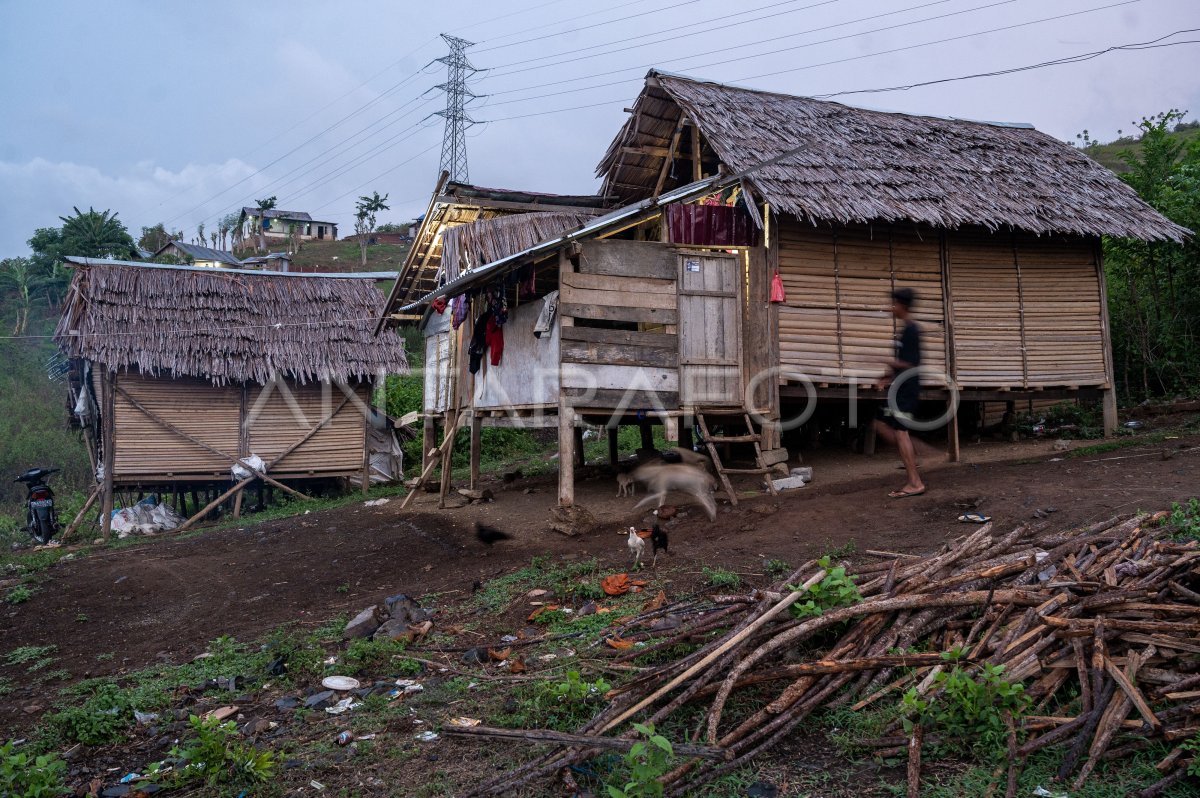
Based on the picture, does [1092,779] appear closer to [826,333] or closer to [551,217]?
[826,333]

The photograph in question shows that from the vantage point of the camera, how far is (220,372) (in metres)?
15.5

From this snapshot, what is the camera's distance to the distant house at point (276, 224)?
5331 centimetres

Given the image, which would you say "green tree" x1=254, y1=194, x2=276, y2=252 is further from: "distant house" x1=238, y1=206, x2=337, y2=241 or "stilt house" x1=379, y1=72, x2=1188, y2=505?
"stilt house" x1=379, y1=72, x2=1188, y2=505

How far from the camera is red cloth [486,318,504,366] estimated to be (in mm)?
11680

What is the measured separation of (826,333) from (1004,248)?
3.02 meters

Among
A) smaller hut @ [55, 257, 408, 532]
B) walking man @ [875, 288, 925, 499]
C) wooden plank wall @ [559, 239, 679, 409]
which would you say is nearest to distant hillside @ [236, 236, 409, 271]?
smaller hut @ [55, 257, 408, 532]

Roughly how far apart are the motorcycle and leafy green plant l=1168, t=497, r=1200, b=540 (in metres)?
16.6

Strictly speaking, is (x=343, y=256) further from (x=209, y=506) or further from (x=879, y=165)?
(x=879, y=165)

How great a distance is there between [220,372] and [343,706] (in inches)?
464

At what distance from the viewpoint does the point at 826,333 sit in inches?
428

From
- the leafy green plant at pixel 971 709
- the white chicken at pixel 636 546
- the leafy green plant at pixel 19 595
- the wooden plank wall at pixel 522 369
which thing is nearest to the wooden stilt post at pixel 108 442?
the leafy green plant at pixel 19 595

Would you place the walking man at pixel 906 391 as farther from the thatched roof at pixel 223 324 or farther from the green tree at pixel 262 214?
the green tree at pixel 262 214

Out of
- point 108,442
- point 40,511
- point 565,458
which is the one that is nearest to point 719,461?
point 565,458

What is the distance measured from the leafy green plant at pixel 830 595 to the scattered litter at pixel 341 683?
2.82 metres
